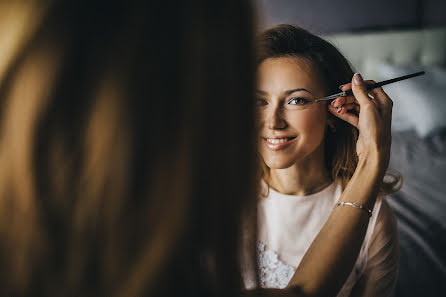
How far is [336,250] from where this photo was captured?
0.49 m

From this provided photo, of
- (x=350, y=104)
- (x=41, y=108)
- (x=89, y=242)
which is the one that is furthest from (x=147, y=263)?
(x=350, y=104)

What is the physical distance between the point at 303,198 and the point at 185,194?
55 centimetres

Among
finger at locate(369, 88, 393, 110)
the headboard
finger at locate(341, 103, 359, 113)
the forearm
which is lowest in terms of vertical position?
the forearm

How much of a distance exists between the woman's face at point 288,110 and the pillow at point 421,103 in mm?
1129

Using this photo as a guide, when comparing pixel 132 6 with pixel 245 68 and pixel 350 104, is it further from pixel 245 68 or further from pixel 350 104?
pixel 350 104

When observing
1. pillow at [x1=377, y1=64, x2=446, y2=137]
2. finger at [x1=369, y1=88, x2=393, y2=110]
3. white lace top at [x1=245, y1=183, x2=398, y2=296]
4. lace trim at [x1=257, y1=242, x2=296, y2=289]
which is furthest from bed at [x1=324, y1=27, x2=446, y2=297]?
finger at [x1=369, y1=88, x2=393, y2=110]

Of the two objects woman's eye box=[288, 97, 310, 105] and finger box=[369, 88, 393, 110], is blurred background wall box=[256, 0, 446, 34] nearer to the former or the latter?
woman's eye box=[288, 97, 310, 105]

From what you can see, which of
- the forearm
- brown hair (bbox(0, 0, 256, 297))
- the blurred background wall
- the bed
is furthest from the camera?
the blurred background wall

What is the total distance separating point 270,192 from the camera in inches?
34.2

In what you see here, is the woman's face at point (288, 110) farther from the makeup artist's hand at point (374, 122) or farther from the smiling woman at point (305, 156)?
the makeup artist's hand at point (374, 122)

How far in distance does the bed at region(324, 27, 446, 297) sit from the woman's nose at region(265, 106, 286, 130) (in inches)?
24.2

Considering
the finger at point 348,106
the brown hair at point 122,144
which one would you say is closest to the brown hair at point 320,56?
the finger at point 348,106

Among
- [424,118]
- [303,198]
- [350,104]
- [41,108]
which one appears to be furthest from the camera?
[424,118]

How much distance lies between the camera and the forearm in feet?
1.59
